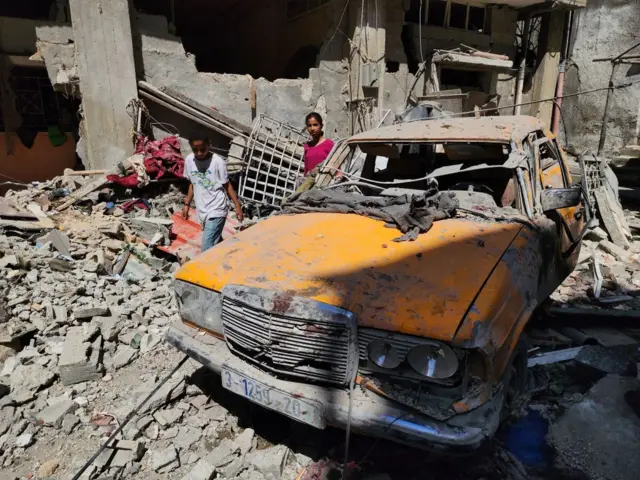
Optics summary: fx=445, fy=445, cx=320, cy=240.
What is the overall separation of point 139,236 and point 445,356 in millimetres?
4750

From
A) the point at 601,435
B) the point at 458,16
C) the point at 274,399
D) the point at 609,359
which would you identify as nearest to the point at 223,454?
the point at 274,399

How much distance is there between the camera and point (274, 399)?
7.45 ft

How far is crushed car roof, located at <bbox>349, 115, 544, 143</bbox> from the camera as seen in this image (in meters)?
3.32

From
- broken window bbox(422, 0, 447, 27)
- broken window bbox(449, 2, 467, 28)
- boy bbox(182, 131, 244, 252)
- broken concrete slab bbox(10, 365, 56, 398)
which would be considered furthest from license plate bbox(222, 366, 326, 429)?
broken window bbox(449, 2, 467, 28)

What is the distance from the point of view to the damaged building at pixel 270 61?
6.75 m

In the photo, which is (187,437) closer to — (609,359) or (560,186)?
(609,359)

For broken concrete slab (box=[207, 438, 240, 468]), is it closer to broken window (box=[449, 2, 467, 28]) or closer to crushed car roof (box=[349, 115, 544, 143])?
crushed car roof (box=[349, 115, 544, 143])

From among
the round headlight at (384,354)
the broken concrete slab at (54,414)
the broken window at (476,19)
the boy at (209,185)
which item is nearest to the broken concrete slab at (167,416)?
the broken concrete slab at (54,414)

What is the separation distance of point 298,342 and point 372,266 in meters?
0.58

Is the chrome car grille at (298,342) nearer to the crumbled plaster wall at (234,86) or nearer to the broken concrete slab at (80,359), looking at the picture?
the broken concrete slab at (80,359)

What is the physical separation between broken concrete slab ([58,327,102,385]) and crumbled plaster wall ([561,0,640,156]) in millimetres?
14684

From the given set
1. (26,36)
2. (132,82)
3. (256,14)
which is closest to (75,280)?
(132,82)

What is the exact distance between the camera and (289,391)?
88.0 inches

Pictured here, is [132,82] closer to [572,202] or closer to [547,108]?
[572,202]
